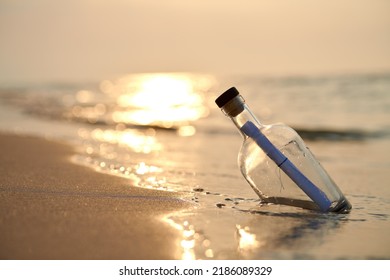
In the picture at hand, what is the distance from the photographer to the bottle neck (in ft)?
9.52

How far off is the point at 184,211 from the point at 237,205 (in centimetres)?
36

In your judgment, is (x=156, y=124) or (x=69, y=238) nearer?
(x=69, y=238)

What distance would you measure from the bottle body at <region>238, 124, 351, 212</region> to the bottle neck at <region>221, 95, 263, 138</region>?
3.2 inches

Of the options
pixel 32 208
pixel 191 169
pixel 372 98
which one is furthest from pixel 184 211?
pixel 372 98

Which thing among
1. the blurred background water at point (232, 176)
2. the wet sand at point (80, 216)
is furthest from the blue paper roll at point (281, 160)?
the wet sand at point (80, 216)

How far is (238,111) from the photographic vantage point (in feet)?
9.58

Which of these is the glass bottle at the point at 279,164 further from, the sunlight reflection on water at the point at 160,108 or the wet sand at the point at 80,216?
the sunlight reflection on water at the point at 160,108

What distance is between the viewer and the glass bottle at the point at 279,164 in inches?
114

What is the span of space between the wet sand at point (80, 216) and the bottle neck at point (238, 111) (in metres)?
0.56

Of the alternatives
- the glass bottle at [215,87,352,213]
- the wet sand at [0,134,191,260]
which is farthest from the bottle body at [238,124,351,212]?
the wet sand at [0,134,191,260]

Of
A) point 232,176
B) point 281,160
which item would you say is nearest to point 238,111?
point 281,160

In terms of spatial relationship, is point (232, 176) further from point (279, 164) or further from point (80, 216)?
point (80, 216)
